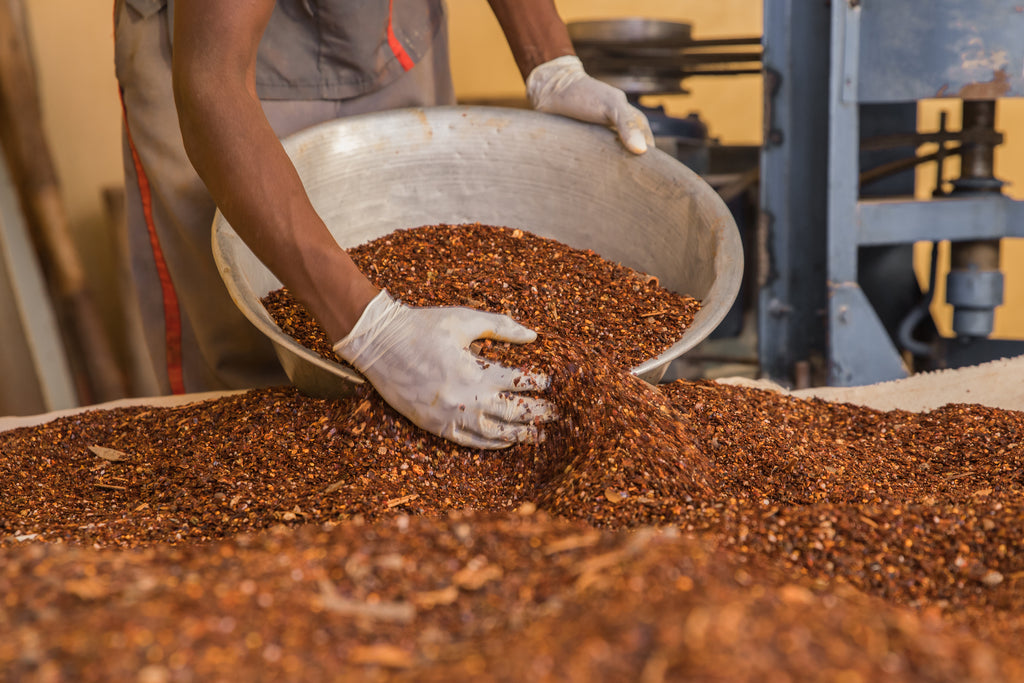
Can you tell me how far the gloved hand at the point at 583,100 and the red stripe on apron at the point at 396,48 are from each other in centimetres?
27

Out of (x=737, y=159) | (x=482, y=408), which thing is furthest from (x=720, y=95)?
(x=482, y=408)

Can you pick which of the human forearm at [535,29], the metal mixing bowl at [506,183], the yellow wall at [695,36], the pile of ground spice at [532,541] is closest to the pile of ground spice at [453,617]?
the pile of ground spice at [532,541]

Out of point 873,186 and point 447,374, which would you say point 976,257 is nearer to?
point 873,186

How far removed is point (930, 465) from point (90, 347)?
116 inches

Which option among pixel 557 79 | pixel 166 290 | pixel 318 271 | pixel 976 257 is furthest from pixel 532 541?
pixel 976 257

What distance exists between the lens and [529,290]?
1.40 metres

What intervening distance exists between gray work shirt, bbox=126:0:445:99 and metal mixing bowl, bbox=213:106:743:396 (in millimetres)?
207

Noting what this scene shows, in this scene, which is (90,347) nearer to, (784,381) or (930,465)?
(784,381)

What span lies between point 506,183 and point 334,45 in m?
0.47

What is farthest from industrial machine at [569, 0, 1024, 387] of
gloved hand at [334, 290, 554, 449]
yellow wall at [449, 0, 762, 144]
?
yellow wall at [449, 0, 762, 144]

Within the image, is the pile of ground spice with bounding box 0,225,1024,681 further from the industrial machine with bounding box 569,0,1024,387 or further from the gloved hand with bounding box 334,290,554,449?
the industrial machine with bounding box 569,0,1024,387

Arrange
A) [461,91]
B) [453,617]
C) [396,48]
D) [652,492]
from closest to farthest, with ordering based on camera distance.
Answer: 1. [453,617]
2. [652,492]
3. [396,48]
4. [461,91]

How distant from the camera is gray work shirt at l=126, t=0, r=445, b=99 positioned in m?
1.70

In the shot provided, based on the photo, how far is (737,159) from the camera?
2779 millimetres
